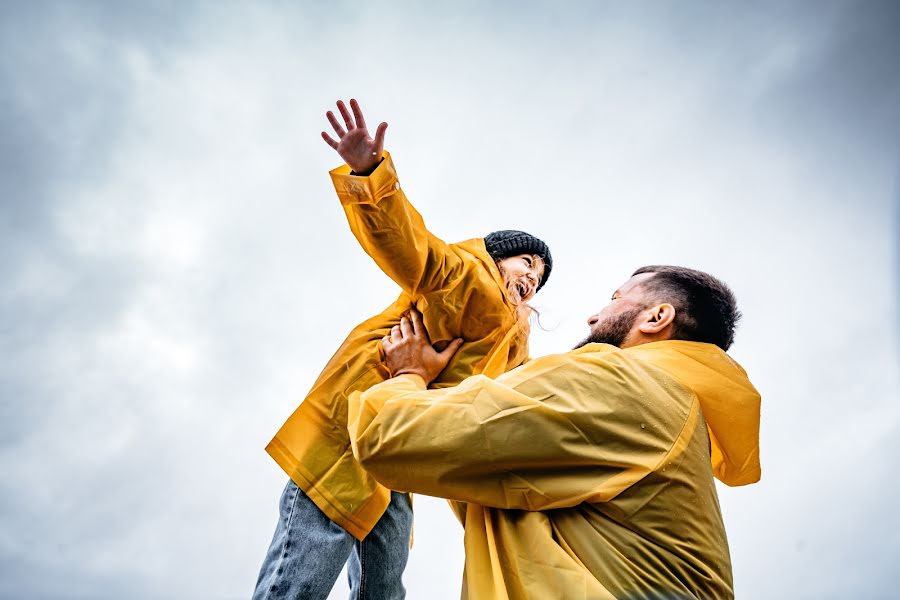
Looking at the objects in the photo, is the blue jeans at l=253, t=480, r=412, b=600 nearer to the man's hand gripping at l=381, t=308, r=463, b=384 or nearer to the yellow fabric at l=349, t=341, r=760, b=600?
the man's hand gripping at l=381, t=308, r=463, b=384

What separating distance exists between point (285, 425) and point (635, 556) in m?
1.77

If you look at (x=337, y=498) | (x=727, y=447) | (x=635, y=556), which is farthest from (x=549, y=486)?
(x=337, y=498)

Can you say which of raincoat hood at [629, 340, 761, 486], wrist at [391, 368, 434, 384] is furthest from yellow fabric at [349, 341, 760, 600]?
wrist at [391, 368, 434, 384]

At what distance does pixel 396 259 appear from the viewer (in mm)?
3258

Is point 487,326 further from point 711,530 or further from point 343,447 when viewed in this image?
point 711,530

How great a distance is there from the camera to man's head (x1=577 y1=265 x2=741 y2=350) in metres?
3.21

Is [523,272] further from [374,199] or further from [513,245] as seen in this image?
[374,199]

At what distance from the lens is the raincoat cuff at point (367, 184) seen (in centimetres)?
317

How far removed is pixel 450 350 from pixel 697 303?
122 cm

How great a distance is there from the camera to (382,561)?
3.38 meters

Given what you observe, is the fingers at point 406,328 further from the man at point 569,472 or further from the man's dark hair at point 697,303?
the man's dark hair at point 697,303

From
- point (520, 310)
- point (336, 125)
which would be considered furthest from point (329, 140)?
point (520, 310)

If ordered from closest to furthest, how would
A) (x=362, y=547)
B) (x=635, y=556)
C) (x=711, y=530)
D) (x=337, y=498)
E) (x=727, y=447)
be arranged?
(x=635, y=556)
(x=711, y=530)
(x=727, y=447)
(x=337, y=498)
(x=362, y=547)

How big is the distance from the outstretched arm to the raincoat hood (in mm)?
1182
